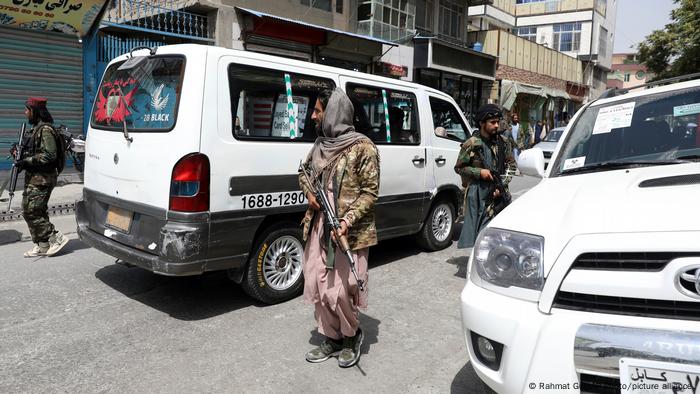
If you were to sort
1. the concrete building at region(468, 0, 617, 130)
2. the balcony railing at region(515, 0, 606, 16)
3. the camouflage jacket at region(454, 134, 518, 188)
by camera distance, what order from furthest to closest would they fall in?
the balcony railing at region(515, 0, 606, 16)
the concrete building at region(468, 0, 617, 130)
the camouflage jacket at region(454, 134, 518, 188)

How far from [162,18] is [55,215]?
615 cm

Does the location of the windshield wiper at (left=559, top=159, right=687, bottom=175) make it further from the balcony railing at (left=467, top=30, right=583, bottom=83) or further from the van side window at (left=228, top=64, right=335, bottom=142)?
the balcony railing at (left=467, top=30, right=583, bottom=83)

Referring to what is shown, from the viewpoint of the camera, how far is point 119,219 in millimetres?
4215

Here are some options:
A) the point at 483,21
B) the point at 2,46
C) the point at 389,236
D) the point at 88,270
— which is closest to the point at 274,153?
the point at 389,236

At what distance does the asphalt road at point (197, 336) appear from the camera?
312cm

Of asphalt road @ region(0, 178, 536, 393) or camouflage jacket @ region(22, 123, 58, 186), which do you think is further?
camouflage jacket @ region(22, 123, 58, 186)

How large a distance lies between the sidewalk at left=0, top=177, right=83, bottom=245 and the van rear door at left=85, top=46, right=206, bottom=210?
124 inches

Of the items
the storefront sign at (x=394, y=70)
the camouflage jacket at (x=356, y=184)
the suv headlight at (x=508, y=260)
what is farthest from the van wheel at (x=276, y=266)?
the storefront sign at (x=394, y=70)

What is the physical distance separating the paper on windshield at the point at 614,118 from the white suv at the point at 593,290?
2.27ft

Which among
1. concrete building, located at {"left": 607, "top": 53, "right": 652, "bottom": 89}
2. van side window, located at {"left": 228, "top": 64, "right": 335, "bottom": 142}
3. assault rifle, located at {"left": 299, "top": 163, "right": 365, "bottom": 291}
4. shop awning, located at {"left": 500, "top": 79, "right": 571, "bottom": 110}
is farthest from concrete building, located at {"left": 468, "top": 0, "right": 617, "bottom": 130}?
assault rifle, located at {"left": 299, "top": 163, "right": 365, "bottom": 291}

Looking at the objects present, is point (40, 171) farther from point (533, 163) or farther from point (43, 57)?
point (43, 57)

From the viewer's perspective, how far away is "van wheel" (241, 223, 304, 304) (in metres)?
4.22

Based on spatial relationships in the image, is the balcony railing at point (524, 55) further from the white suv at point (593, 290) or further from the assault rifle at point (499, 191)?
the white suv at point (593, 290)

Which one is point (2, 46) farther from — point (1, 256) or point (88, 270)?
point (88, 270)
